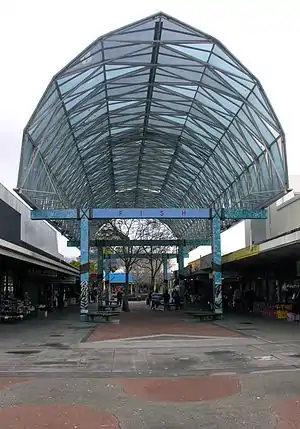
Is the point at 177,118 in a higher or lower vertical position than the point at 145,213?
higher

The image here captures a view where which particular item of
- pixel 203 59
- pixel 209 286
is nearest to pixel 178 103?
pixel 203 59

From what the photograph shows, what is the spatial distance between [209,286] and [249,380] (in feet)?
163

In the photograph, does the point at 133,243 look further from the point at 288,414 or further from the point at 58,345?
the point at 288,414

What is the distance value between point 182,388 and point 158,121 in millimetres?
25881

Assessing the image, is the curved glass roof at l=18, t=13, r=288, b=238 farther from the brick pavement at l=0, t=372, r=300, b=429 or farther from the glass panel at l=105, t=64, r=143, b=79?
the brick pavement at l=0, t=372, r=300, b=429

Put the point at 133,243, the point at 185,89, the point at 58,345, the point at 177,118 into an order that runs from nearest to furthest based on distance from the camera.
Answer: the point at 58,345 < the point at 185,89 < the point at 177,118 < the point at 133,243

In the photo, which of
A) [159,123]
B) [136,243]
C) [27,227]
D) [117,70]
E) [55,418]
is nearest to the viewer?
[55,418]


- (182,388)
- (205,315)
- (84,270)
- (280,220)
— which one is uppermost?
(280,220)

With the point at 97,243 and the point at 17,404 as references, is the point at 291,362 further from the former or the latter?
the point at 97,243

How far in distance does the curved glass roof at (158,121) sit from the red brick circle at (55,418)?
16748mm

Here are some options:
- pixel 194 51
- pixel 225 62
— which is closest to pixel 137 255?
pixel 225 62

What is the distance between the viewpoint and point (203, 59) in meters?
23.9

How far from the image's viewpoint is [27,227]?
37.2 metres

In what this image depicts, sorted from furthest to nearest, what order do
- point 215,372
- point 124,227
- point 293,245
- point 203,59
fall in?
point 124,227 < point 203,59 < point 293,245 < point 215,372
